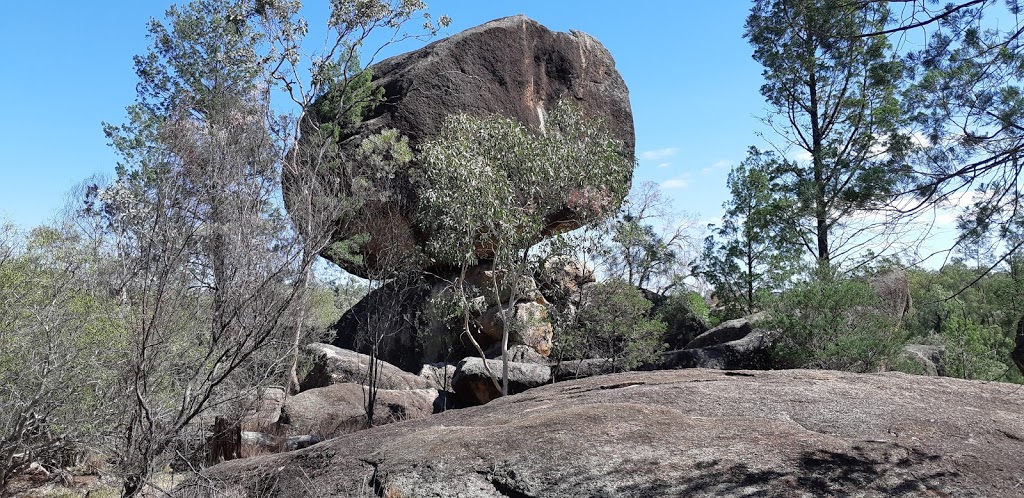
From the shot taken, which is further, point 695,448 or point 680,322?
point 680,322

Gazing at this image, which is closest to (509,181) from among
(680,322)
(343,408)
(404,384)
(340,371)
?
(343,408)

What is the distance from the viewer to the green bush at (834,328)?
45.6 ft

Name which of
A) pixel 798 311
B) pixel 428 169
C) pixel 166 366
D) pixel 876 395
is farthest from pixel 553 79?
pixel 876 395

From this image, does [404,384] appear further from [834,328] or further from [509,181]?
[834,328]

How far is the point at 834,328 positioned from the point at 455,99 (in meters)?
10.6

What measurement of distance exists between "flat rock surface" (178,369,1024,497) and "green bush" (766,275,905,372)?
23.0 feet

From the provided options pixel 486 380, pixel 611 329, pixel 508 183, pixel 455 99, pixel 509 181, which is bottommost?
pixel 486 380

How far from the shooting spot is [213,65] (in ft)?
73.4

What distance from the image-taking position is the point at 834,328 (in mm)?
14602

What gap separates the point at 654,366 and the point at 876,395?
9.92m

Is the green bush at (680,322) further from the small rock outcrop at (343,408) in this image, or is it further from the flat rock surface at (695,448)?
the flat rock surface at (695,448)

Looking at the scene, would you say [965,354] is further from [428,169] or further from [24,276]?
[24,276]

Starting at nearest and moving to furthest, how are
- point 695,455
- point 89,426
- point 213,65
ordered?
1. point 695,455
2. point 89,426
3. point 213,65

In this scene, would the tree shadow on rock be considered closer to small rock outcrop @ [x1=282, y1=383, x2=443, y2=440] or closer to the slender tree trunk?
small rock outcrop @ [x1=282, y1=383, x2=443, y2=440]
